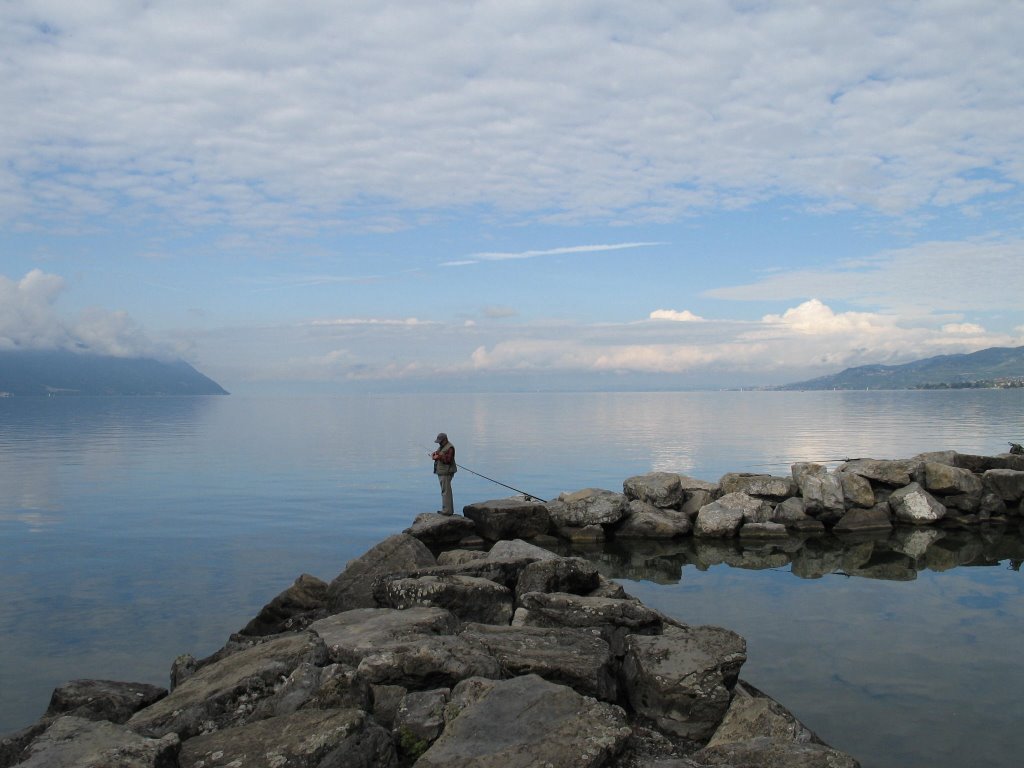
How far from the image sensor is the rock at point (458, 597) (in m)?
12.6

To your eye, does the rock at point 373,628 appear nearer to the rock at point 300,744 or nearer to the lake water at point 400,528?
the rock at point 300,744

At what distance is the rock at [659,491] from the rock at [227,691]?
17195 mm

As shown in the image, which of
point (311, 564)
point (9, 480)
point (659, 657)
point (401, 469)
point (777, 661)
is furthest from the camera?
point (401, 469)

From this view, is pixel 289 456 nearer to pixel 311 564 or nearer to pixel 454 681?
pixel 311 564

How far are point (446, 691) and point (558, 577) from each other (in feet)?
17.3

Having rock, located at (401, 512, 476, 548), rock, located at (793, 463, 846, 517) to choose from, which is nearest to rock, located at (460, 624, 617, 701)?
rock, located at (401, 512, 476, 548)

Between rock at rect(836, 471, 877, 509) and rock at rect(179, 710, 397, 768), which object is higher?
rock at rect(179, 710, 397, 768)

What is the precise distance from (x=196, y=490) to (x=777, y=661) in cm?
3083

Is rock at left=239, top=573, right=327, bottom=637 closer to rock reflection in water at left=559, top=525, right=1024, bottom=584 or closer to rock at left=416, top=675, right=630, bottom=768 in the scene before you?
rock at left=416, top=675, right=630, bottom=768

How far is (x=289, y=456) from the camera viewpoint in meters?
53.0

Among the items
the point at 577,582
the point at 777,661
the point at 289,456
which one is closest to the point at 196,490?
the point at 289,456

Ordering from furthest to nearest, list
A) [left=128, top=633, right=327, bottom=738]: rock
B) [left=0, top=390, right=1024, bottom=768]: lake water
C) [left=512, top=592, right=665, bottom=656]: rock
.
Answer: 1. [left=512, top=592, right=665, bottom=656]: rock
2. [left=0, top=390, right=1024, bottom=768]: lake water
3. [left=128, top=633, right=327, bottom=738]: rock

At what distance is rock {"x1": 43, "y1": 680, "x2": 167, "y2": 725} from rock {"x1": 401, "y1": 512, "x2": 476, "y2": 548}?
12.1 m

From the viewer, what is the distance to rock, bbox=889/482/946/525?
2516cm
